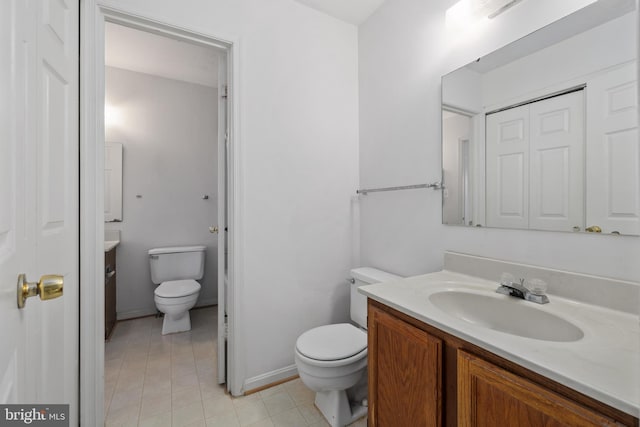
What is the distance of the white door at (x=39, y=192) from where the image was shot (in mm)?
519

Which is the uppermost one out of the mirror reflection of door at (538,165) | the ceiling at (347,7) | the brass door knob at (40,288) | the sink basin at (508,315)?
the ceiling at (347,7)

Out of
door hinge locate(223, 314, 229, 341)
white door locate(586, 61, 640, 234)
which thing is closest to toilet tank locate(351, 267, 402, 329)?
door hinge locate(223, 314, 229, 341)

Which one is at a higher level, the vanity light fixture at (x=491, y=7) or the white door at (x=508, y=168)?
the vanity light fixture at (x=491, y=7)

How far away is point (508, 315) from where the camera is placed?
103cm

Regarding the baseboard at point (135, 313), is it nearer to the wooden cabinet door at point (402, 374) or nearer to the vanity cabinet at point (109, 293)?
the vanity cabinet at point (109, 293)

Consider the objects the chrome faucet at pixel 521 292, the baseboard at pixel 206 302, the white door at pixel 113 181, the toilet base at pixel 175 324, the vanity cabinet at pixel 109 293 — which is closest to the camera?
the chrome faucet at pixel 521 292

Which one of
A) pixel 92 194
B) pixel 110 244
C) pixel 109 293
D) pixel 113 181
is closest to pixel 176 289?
pixel 109 293

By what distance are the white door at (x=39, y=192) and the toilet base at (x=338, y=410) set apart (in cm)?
114

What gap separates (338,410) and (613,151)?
160 centimetres

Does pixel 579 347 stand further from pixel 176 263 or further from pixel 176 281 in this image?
pixel 176 263

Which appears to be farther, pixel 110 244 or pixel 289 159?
pixel 110 244

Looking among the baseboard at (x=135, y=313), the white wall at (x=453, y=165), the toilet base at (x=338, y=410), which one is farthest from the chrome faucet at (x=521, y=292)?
the baseboard at (x=135, y=313)

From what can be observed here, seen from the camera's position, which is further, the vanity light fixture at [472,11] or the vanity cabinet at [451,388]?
the vanity light fixture at [472,11]
